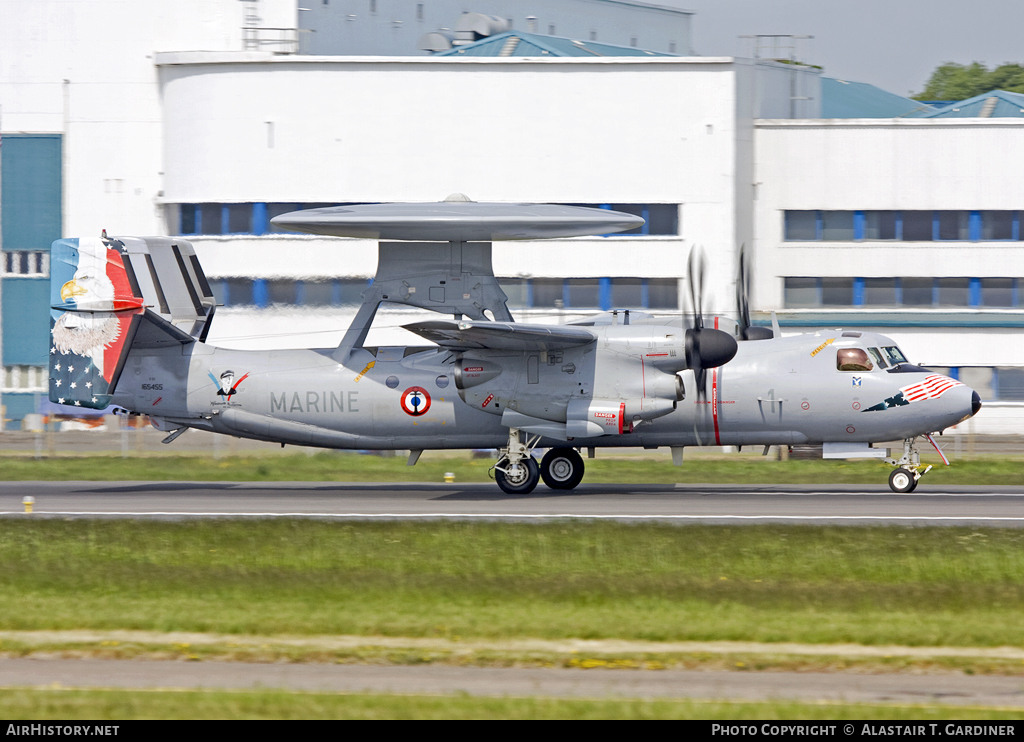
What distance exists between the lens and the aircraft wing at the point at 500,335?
24.1 meters

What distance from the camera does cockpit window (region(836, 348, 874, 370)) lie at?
25281 millimetres

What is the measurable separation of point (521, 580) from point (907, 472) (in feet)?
42.0

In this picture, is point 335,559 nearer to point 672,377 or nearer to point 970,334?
point 672,377

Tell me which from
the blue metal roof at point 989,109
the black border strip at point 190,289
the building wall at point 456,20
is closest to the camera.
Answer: the black border strip at point 190,289

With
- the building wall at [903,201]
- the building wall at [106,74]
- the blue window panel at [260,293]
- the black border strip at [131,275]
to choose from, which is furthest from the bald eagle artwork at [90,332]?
the building wall at [903,201]

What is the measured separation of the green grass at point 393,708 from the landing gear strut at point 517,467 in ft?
52.6

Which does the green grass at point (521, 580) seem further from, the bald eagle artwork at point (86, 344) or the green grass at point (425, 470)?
the green grass at point (425, 470)

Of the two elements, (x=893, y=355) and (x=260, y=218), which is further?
(x=260, y=218)

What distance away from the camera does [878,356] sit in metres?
25.5

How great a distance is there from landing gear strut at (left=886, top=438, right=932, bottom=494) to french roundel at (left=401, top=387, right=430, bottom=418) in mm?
10382

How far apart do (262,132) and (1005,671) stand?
40533 mm

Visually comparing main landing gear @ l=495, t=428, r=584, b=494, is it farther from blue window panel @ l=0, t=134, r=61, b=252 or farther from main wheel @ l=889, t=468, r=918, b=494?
blue window panel @ l=0, t=134, r=61, b=252

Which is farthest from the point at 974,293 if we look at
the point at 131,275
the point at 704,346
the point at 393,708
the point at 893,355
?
the point at 393,708

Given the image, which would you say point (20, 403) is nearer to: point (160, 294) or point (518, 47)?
point (160, 294)
